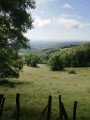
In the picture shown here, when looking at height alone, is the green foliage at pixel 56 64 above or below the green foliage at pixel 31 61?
below

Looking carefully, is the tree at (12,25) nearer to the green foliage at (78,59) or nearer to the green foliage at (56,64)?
the green foliage at (56,64)

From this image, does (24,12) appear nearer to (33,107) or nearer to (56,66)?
(33,107)

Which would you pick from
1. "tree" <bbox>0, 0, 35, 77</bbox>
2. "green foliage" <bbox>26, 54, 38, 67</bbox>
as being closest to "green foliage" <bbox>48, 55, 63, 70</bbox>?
"green foliage" <bbox>26, 54, 38, 67</bbox>

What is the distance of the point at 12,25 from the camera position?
24.7 m

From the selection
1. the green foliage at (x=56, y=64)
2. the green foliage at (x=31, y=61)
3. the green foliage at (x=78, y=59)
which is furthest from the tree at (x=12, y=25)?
the green foliage at (x=78, y=59)

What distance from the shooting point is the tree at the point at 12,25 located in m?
23.8

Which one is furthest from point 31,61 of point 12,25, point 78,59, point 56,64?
point 12,25

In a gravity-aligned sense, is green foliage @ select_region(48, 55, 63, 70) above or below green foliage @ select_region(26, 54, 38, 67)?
below

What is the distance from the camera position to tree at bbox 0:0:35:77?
77.9ft

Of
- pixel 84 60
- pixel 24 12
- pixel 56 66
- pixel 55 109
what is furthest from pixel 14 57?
pixel 84 60

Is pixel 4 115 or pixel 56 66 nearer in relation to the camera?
pixel 4 115

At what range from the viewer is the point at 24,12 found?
81.0 ft

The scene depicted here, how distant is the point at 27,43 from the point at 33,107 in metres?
6.20

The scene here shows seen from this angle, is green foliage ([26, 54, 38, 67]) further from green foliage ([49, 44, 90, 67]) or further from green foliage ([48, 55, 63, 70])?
green foliage ([48, 55, 63, 70])
